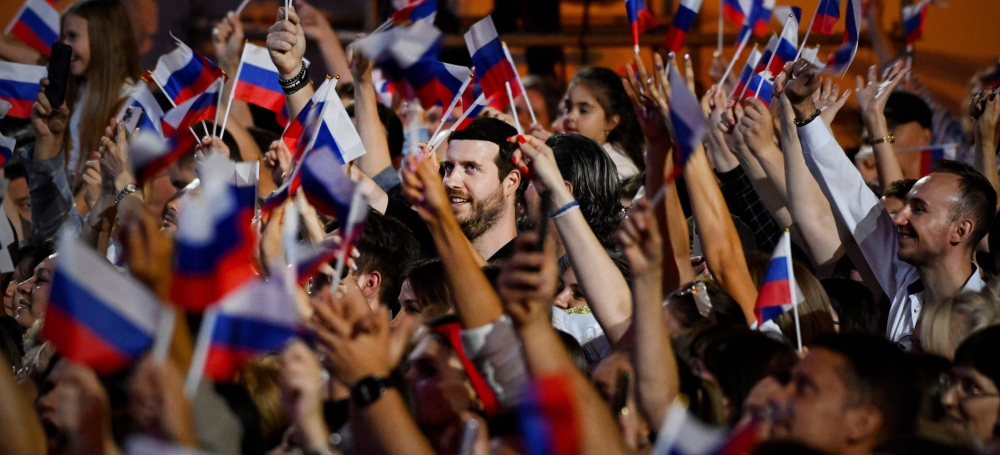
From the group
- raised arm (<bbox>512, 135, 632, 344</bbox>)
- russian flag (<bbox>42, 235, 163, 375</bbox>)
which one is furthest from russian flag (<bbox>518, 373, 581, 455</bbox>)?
raised arm (<bbox>512, 135, 632, 344</bbox>)

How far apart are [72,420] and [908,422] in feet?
5.91

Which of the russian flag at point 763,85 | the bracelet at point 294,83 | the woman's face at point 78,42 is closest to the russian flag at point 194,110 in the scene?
the bracelet at point 294,83

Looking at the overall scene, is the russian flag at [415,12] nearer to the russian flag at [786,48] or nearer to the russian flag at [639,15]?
the russian flag at [639,15]

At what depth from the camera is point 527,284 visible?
8.00ft

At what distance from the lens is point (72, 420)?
2.24m

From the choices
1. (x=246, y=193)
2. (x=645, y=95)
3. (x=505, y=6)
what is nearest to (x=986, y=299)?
(x=645, y=95)

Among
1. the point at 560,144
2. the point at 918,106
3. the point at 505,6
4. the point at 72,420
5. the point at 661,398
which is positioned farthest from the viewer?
the point at 505,6

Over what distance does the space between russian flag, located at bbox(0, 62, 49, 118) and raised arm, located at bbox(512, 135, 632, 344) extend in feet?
11.4

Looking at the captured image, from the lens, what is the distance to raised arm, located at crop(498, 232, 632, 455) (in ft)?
7.97

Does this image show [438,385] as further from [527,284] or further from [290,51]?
[290,51]

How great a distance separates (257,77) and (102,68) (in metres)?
1.24

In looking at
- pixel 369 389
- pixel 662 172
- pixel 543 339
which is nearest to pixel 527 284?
pixel 543 339

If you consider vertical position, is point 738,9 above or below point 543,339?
above

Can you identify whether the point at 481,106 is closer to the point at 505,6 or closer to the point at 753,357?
the point at 753,357
